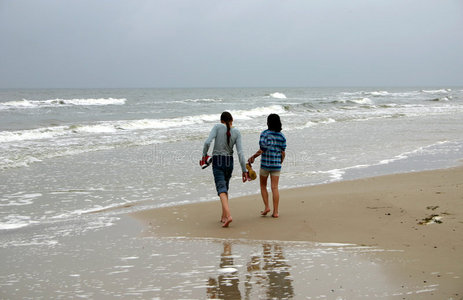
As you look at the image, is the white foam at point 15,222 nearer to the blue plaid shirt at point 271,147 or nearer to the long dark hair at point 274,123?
the blue plaid shirt at point 271,147

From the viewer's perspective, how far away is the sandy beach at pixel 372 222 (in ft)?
15.4

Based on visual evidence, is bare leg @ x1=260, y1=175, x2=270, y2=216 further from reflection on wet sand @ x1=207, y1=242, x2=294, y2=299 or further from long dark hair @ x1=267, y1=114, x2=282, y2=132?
reflection on wet sand @ x1=207, y1=242, x2=294, y2=299

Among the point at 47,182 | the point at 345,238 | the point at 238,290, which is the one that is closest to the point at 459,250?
the point at 345,238

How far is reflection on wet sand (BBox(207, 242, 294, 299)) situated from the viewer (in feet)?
13.5

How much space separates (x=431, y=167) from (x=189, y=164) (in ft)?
18.4

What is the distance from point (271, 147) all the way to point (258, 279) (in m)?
2.91

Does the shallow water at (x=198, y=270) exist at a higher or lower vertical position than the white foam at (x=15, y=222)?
higher

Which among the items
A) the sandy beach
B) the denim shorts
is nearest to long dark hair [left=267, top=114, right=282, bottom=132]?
the denim shorts

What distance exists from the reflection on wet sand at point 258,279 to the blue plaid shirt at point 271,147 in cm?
201

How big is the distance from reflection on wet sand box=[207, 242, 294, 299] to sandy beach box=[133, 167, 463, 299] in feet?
2.90

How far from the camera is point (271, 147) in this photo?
7.10 meters

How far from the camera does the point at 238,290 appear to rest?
4.21 meters

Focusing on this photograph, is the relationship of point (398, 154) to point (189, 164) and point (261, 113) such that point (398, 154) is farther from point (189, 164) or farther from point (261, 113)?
point (261, 113)

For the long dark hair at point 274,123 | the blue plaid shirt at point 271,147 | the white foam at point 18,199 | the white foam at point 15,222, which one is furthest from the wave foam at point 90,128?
the long dark hair at point 274,123
